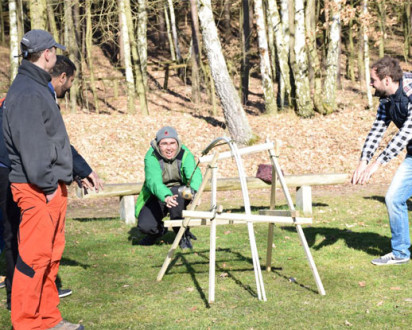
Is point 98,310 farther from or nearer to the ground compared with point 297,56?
nearer to the ground

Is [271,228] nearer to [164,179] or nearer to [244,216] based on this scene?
[244,216]

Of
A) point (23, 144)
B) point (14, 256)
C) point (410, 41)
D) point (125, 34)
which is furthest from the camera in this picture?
point (410, 41)

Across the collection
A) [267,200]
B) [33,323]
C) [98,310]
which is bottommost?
[267,200]

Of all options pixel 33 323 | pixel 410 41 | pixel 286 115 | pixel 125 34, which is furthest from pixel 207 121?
pixel 410 41

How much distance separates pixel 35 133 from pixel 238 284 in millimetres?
2762

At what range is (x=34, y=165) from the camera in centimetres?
392

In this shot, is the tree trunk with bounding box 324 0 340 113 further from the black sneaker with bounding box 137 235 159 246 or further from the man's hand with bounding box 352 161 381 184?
the man's hand with bounding box 352 161 381 184

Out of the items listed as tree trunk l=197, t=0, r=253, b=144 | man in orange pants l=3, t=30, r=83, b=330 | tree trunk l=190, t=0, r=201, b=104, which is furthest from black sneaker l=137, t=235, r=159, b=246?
tree trunk l=190, t=0, r=201, b=104

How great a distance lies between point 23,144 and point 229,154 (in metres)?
1.92

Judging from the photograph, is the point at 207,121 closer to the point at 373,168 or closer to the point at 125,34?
the point at 125,34

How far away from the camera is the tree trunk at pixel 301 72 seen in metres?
18.6

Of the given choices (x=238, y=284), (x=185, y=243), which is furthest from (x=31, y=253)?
(x=185, y=243)

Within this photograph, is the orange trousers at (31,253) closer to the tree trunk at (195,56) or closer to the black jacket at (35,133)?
the black jacket at (35,133)

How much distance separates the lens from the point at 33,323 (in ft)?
13.6
